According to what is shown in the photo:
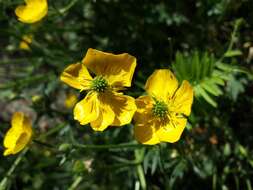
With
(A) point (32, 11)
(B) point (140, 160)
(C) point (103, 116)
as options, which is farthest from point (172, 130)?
(A) point (32, 11)

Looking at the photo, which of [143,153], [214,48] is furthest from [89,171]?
[214,48]

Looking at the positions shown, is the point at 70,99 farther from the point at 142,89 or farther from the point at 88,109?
the point at 88,109

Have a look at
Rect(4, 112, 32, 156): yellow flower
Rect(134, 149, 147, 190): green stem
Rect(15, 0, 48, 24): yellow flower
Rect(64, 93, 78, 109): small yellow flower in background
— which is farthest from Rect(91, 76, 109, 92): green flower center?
Rect(64, 93, 78, 109): small yellow flower in background

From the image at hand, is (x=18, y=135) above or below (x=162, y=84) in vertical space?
below

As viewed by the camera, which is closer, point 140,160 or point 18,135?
point 18,135

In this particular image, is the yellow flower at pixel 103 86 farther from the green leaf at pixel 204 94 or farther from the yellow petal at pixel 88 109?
the green leaf at pixel 204 94

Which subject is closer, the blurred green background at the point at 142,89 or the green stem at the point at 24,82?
the blurred green background at the point at 142,89

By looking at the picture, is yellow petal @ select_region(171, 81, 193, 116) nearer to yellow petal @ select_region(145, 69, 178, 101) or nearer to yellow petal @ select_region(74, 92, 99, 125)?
yellow petal @ select_region(145, 69, 178, 101)

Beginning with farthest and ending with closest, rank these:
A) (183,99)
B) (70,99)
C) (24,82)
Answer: (70,99) → (24,82) → (183,99)

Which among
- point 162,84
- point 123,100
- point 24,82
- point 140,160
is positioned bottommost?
point 140,160

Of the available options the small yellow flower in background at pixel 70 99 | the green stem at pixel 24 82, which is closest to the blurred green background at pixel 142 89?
the green stem at pixel 24 82
